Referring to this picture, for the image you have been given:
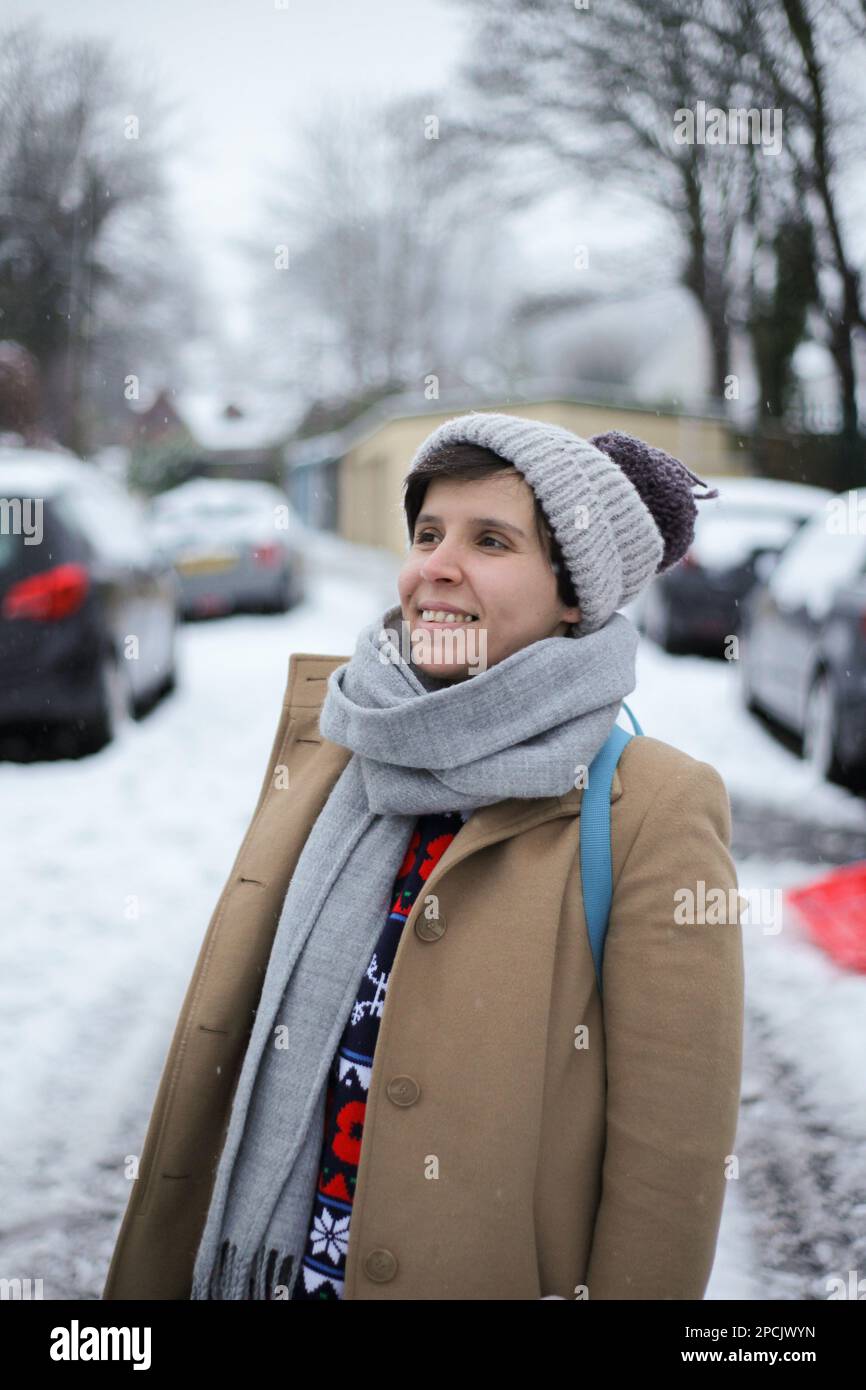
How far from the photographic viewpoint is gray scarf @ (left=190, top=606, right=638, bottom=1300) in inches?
53.6

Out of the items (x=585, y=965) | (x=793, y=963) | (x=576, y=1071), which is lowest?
(x=793, y=963)

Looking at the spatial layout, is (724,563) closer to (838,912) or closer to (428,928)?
(838,912)

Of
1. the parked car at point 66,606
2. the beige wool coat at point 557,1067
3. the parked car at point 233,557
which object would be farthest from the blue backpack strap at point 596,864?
the parked car at point 233,557

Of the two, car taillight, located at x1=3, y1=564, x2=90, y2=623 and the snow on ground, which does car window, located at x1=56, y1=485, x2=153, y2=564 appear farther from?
the snow on ground

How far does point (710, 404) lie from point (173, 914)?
5.29m

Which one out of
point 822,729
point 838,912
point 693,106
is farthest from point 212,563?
point 838,912

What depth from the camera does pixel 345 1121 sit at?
1.42 meters

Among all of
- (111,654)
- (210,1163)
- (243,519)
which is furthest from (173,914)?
(243,519)

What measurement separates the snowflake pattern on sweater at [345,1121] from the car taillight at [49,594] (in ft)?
14.2

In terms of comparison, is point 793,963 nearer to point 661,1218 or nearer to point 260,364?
point 661,1218

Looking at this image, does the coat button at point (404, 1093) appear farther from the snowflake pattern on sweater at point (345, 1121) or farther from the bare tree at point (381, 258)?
the bare tree at point (381, 258)

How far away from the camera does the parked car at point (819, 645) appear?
517 cm

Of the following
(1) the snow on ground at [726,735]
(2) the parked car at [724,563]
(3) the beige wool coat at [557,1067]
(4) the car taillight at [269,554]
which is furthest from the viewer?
(4) the car taillight at [269,554]

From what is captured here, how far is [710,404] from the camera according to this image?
7.54 meters
